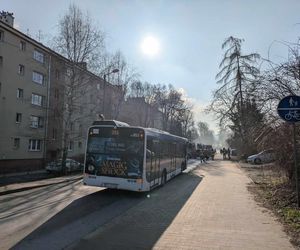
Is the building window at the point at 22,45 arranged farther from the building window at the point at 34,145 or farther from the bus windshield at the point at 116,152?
the bus windshield at the point at 116,152

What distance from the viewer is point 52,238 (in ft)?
24.8

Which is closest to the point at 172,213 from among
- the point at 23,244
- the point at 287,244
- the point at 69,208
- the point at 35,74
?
the point at 69,208

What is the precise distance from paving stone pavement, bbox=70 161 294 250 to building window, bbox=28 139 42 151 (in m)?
31.0

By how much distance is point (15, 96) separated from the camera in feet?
126

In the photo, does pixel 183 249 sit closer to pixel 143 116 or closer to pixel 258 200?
pixel 258 200

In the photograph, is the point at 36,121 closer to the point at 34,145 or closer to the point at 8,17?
the point at 34,145

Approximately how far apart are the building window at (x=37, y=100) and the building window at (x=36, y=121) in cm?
157

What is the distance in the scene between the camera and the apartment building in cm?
3344

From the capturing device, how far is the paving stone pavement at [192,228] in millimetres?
7137

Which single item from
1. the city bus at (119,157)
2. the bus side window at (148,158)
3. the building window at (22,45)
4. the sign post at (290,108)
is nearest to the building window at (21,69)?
the building window at (22,45)

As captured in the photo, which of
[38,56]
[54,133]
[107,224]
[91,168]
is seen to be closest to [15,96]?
[38,56]

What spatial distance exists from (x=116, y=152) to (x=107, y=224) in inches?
234

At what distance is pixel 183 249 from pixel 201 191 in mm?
9679

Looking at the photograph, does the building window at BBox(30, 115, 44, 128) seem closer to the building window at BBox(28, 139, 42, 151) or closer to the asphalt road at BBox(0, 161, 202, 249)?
the building window at BBox(28, 139, 42, 151)
